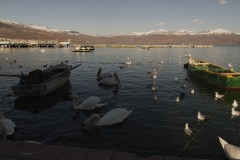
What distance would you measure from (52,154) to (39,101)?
884cm

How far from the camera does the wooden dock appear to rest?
3877 millimetres

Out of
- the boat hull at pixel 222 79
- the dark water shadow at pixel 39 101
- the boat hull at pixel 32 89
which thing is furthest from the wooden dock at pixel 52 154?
the boat hull at pixel 222 79

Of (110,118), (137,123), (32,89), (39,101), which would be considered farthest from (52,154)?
(32,89)

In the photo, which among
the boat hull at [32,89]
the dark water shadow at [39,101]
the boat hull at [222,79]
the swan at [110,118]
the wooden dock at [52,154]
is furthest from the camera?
the boat hull at [222,79]

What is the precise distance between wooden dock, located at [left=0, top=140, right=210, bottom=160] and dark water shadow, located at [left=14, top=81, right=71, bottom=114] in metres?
6.44

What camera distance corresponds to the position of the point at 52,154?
3996 mm

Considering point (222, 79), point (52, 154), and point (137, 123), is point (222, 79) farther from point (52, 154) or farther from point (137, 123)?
point (52, 154)

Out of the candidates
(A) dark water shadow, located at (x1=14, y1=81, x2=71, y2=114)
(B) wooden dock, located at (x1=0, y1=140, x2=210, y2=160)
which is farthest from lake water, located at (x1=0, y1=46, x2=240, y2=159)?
(B) wooden dock, located at (x1=0, y1=140, x2=210, y2=160)

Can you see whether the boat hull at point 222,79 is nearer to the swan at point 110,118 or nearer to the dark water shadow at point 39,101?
the swan at point 110,118

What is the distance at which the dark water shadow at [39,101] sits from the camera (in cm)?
1070

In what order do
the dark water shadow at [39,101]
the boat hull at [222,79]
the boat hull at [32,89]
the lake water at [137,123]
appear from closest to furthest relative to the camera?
the lake water at [137,123], the dark water shadow at [39,101], the boat hull at [32,89], the boat hull at [222,79]

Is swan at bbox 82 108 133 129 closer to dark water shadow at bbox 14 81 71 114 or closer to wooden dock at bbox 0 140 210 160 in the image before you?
wooden dock at bbox 0 140 210 160

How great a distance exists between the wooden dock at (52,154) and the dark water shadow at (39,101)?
21.1ft

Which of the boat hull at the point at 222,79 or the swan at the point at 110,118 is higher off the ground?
the boat hull at the point at 222,79
